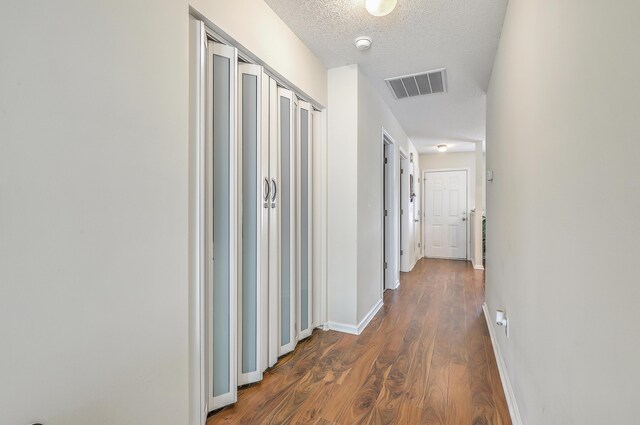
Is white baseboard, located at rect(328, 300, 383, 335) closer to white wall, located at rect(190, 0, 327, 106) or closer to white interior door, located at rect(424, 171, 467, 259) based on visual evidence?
white wall, located at rect(190, 0, 327, 106)

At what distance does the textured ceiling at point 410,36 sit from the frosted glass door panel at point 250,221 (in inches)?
23.2

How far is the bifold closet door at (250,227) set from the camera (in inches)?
74.1

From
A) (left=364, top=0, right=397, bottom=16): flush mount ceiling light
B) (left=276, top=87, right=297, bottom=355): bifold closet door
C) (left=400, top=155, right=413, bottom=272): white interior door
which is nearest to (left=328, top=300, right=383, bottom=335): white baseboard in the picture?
(left=276, top=87, right=297, bottom=355): bifold closet door

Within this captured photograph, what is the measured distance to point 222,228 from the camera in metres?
1.69

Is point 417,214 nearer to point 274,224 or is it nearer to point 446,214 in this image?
point 446,214

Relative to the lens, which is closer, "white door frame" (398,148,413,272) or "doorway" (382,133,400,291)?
"doorway" (382,133,400,291)

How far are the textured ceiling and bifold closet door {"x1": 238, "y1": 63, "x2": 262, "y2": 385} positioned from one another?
60 centimetres

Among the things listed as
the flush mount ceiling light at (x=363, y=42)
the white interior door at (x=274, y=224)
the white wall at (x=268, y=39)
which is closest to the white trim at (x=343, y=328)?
the white interior door at (x=274, y=224)

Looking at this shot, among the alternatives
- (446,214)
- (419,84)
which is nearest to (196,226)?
(419,84)

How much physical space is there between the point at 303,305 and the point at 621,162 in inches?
87.8

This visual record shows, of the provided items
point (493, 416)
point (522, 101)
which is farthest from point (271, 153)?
point (493, 416)

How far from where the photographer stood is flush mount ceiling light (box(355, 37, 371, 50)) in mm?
2285

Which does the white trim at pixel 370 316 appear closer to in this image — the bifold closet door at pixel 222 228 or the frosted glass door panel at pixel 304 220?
the frosted glass door panel at pixel 304 220

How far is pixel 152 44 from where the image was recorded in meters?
1.21
